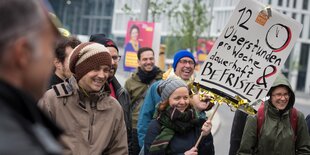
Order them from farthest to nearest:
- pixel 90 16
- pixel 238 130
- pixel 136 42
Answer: pixel 90 16 → pixel 136 42 → pixel 238 130

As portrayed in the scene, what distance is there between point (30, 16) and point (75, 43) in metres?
4.51

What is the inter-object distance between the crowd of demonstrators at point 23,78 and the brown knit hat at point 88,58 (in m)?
2.93

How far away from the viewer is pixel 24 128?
129cm

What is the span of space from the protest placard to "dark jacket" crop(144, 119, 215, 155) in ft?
2.18

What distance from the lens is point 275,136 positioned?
20.0 ft

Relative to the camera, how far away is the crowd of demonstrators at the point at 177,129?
532 centimetres

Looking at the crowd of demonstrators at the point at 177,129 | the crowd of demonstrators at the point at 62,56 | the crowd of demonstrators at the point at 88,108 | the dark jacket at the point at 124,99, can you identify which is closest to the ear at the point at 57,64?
the crowd of demonstrators at the point at 62,56

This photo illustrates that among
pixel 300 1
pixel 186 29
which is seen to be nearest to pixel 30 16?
pixel 186 29

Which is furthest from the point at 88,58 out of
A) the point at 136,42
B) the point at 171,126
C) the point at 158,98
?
the point at 136,42

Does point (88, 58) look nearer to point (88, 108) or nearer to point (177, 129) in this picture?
point (88, 108)

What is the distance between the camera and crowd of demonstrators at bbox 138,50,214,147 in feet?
20.1

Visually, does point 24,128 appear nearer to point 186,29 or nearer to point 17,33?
point 17,33

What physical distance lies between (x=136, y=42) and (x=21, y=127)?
1581 cm

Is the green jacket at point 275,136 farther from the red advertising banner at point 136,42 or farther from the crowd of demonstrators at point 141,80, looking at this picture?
the red advertising banner at point 136,42
